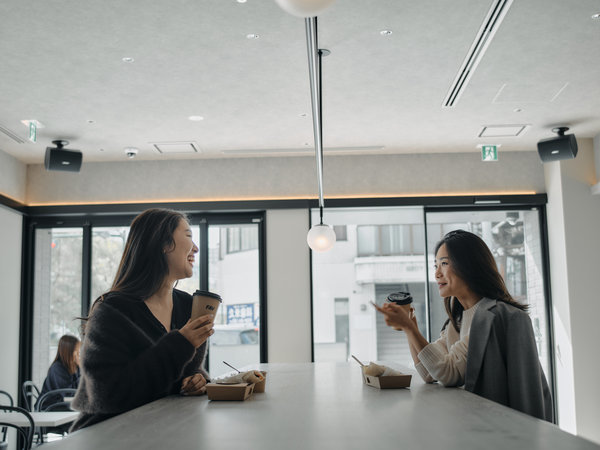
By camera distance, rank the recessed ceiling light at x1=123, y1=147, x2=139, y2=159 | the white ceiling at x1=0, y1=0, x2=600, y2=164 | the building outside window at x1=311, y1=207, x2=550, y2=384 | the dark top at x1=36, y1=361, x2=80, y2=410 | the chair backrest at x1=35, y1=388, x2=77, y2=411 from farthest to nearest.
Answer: the building outside window at x1=311, y1=207, x2=550, y2=384
the recessed ceiling light at x1=123, y1=147, x2=139, y2=159
the dark top at x1=36, y1=361, x2=80, y2=410
the chair backrest at x1=35, y1=388, x2=77, y2=411
the white ceiling at x1=0, y1=0, x2=600, y2=164

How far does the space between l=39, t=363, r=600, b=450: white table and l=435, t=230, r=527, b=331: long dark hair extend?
387 millimetres

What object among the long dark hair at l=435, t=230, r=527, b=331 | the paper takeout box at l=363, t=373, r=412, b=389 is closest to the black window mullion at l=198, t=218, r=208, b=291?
the long dark hair at l=435, t=230, r=527, b=331

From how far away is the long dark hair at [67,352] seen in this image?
5.40 m

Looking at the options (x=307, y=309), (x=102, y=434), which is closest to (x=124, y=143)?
(x=307, y=309)

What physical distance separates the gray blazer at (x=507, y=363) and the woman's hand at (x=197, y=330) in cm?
90

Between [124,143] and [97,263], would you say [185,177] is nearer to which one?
[124,143]

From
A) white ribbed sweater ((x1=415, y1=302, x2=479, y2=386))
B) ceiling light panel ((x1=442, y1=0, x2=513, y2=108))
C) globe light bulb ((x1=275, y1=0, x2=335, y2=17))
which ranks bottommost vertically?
white ribbed sweater ((x1=415, y1=302, x2=479, y2=386))

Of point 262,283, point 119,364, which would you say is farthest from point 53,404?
point 119,364

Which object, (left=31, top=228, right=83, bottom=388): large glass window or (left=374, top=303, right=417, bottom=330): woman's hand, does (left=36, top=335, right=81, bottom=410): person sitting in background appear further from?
(left=374, top=303, right=417, bottom=330): woman's hand

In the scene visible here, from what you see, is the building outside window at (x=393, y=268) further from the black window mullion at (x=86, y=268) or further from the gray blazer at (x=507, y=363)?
the gray blazer at (x=507, y=363)

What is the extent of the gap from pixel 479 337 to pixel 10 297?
5.99 metres

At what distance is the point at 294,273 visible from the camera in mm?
6938

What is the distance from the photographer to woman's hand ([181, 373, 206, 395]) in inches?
84.0

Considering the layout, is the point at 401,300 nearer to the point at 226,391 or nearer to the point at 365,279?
the point at 226,391
